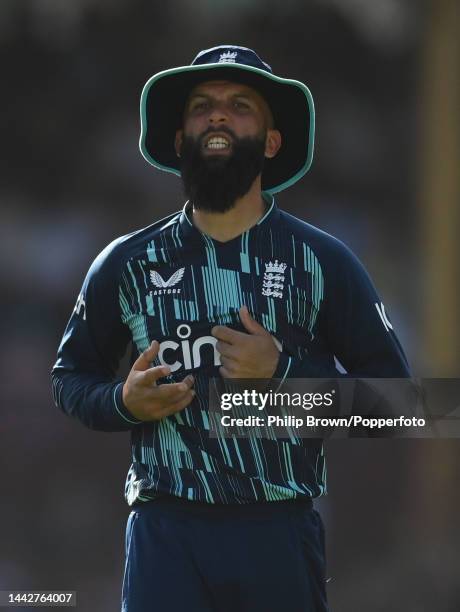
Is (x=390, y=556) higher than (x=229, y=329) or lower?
lower

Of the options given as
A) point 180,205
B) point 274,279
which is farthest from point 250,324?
point 180,205

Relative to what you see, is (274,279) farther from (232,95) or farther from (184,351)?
(232,95)

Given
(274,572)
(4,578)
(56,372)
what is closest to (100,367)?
(56,372)

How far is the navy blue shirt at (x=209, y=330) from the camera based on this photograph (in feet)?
9.80

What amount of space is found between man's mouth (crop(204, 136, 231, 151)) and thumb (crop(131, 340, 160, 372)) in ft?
1.89

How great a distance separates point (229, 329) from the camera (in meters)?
2.96

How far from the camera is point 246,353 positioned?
2.93 m

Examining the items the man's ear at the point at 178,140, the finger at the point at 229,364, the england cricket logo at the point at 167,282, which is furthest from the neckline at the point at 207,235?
the finger at the point at 229,364

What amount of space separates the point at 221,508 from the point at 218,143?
3.03ft

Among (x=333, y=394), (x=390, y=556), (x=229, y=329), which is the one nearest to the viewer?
(x=229, y=329)

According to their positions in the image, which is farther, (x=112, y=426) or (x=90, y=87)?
(x=90, y=87)

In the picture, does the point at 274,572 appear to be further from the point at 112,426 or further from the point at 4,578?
the point at 4,578

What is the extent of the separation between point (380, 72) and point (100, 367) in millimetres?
3185

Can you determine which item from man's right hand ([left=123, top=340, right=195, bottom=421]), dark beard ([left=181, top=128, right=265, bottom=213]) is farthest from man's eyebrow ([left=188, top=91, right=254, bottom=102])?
man's right hand ([left=123, top=340, right=195, bottom=421])
